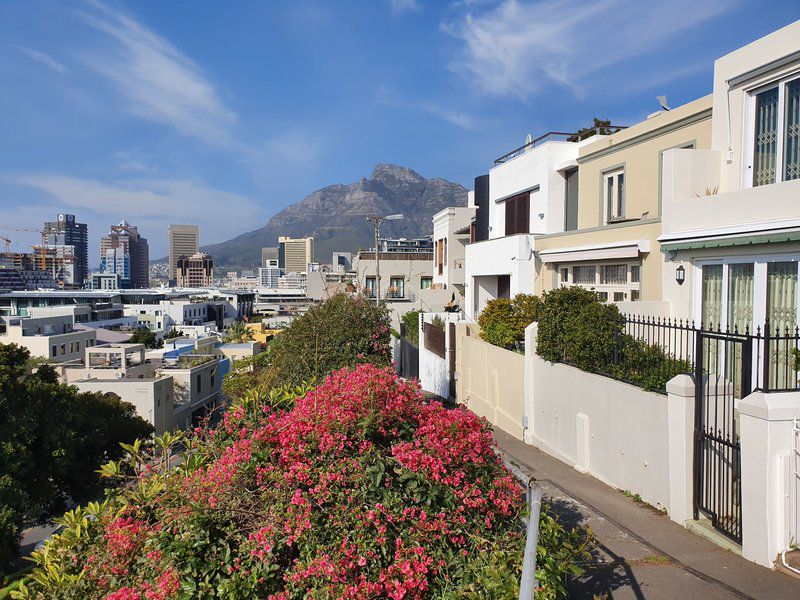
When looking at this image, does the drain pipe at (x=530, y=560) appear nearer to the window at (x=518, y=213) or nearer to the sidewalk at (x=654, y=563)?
the sidewalk at (x=654, y=563)

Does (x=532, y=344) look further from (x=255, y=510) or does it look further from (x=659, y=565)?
(x=255, y=510)

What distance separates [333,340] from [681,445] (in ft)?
20.8

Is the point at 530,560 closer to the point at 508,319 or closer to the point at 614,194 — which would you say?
the point at 508,319

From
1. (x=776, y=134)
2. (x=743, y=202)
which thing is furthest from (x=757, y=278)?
(x=776, y=134)

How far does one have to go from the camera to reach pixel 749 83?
9555 mm

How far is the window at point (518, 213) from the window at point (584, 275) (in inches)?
155

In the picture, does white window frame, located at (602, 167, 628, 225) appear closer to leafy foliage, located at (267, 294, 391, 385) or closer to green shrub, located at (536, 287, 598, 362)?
green shrub, located at (536, 287, 598, 362)

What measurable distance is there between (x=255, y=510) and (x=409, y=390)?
150 cm

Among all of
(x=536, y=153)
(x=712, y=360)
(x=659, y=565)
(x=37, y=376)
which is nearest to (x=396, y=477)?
(x=659, y=565)

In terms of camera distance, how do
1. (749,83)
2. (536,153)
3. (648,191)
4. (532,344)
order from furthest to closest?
(536,153) → (648,191) → (532,344) → (749,83)

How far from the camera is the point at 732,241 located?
9133 mm

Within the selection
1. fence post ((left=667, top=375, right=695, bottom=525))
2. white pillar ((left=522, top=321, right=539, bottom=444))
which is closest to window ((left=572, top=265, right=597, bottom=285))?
white pillar ((left=522, top=321, right=539, bottom=444))

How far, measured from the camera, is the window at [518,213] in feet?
63.7

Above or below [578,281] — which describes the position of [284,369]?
below
